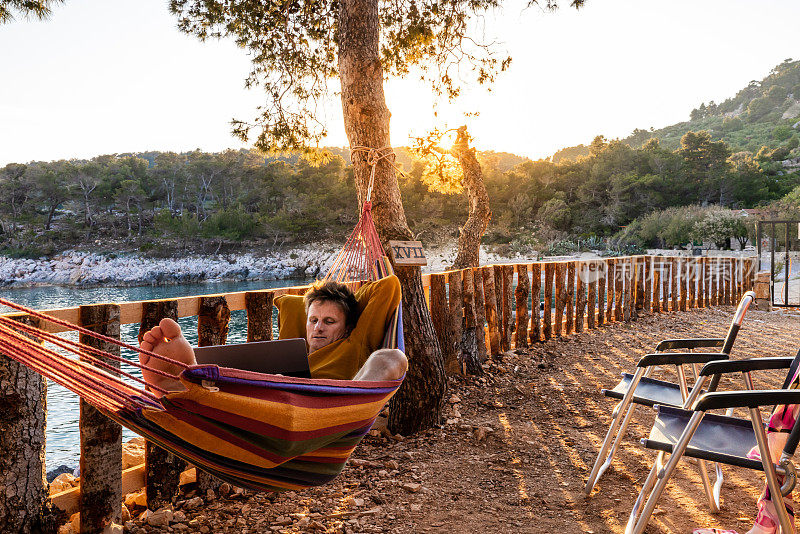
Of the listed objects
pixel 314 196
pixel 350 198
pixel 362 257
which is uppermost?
pixel 314 196

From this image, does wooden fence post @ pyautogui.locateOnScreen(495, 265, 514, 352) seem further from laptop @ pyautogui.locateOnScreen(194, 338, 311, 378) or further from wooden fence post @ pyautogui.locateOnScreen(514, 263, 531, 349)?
laptop @ pyautogui.locateOnScreen(194, 338, 311, 378)

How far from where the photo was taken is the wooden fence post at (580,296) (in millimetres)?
5836

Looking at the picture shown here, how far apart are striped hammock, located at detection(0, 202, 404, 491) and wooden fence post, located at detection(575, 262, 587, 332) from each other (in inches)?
186

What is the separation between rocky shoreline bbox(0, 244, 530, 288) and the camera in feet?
95.7

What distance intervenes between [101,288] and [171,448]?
32770 mm

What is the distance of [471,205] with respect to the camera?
5441 mm

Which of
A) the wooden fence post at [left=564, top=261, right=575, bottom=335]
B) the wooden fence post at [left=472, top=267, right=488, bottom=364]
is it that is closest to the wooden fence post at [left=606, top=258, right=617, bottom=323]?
the wooden fence post at [left=564, top=261, right=575, bottom=335]

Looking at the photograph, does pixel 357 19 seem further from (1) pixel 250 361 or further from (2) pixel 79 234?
(2) pixel 79 234

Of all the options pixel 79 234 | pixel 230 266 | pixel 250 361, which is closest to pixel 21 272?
pixel 79 234

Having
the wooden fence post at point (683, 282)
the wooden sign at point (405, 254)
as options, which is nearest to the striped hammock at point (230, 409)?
the wooden sign at point (405, 254)

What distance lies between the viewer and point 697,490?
7.37 ft

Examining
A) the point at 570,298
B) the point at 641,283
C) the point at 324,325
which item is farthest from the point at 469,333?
the point at 641,283

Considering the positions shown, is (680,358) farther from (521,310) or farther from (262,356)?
(521,310)

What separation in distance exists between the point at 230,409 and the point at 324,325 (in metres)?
1.02
